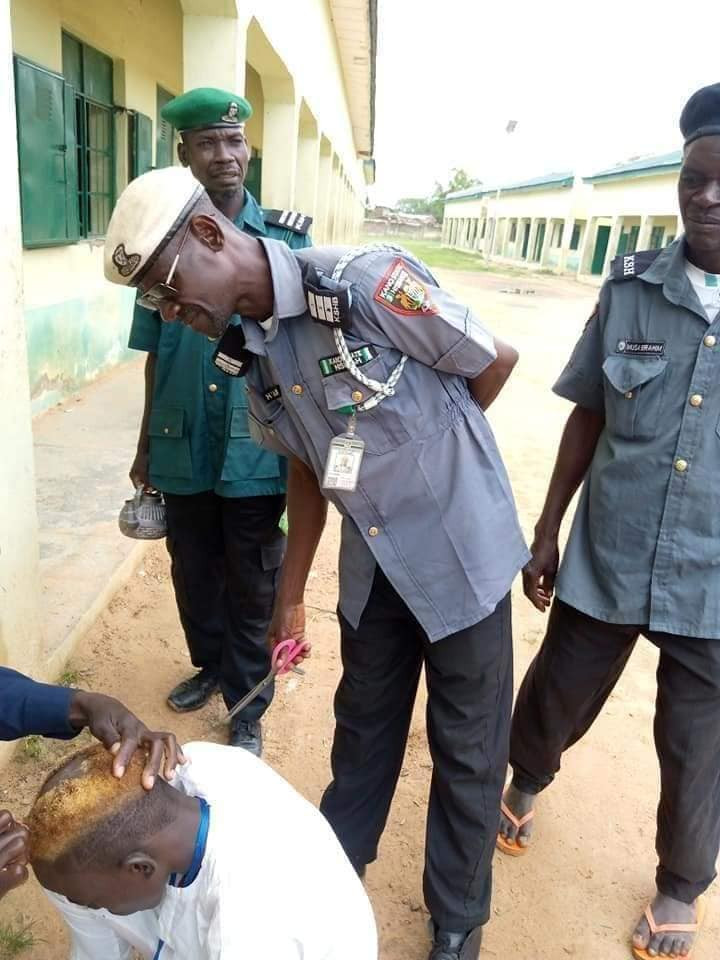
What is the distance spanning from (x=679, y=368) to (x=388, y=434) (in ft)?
2.31

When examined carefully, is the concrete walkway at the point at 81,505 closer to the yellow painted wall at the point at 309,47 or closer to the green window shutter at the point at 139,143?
the green window shutter at the point at 139,143

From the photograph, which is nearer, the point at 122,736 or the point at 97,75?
the point at 122,736

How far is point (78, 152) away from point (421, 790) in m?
5.33

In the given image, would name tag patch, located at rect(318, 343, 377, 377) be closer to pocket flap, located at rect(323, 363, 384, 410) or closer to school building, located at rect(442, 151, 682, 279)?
pocket flap, located at rect(323, 363, 384, 410)

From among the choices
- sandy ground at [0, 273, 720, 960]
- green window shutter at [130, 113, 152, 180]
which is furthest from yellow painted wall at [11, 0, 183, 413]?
sandy ground at [0, 273, 720, 960]

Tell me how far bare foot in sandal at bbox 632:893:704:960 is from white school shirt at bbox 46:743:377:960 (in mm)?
1015

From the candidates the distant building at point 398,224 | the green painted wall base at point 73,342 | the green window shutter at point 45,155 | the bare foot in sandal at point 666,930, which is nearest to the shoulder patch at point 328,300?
the bare foot in sandal at point 666,930

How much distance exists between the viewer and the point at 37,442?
4.89 meters

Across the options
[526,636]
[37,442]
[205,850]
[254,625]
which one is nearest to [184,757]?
[205,850]

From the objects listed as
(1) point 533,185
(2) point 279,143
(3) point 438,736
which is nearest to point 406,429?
(3) point 438,736

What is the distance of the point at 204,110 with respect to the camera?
7.41 feet

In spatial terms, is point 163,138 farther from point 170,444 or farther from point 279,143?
point 170,444

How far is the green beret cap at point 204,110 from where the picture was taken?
2246mm

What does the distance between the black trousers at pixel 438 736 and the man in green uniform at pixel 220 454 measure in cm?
61
